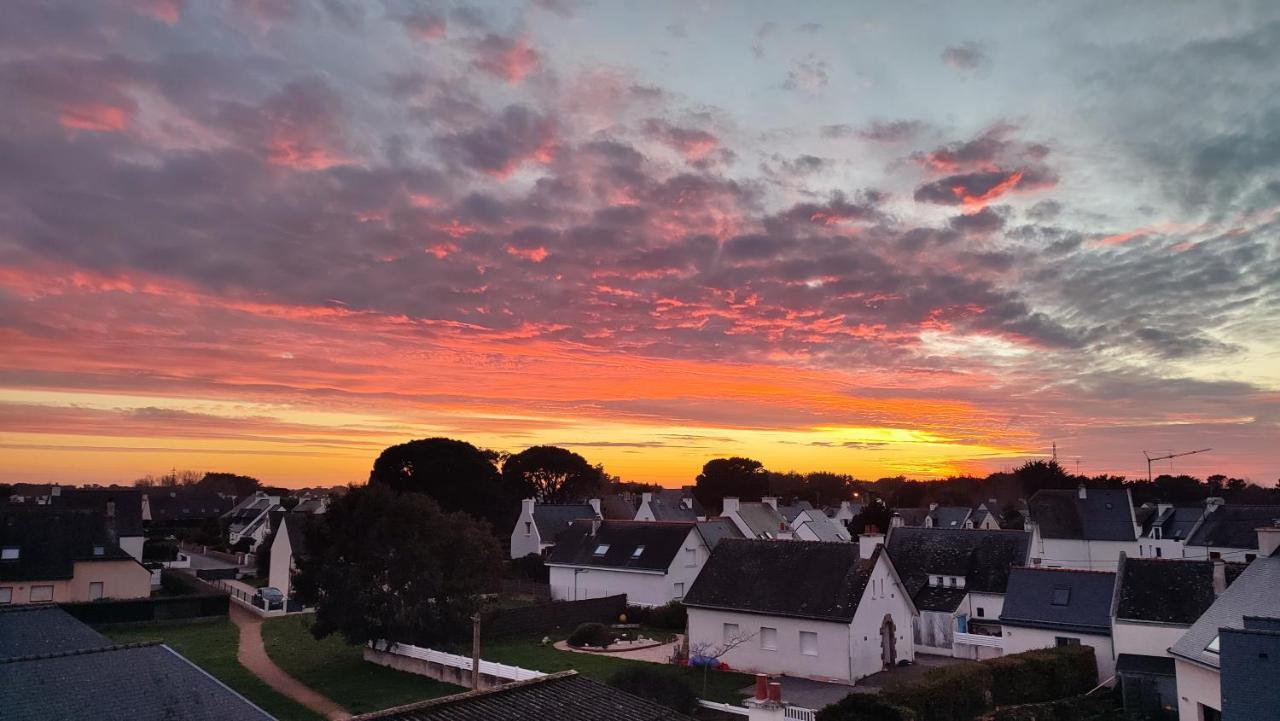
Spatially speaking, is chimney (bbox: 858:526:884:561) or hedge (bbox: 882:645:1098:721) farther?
chimney (bbox: 858:526:884:561)

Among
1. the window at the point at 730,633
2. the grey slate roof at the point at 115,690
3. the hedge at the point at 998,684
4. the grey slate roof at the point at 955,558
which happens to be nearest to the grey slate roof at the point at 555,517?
the grey slate roof at the point at 955,558

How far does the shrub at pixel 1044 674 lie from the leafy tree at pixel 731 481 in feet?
283

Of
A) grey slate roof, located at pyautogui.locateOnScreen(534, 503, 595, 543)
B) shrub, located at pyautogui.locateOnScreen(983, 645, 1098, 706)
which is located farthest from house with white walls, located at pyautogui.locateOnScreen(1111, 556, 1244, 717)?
grey slate roof, located at pyautogui.locateOnScreen(534, 503, 595, 543)

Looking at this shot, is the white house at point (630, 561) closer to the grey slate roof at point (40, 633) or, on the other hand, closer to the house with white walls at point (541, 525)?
the house with white walls at point (541, 525)

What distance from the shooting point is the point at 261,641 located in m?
36.2

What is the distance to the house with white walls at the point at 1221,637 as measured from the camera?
19.4 m

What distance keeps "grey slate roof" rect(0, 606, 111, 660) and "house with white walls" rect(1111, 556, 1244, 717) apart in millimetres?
30484

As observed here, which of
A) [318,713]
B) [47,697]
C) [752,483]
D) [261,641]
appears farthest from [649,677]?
[752,483]

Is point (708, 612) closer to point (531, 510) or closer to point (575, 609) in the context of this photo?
point (575, 609)

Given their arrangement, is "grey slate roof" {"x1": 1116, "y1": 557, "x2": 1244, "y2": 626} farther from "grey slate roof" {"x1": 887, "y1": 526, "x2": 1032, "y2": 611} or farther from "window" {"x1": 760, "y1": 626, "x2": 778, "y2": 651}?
"window" {"x1": 760, "y1": 626, "x2": 778, "y2": 651}

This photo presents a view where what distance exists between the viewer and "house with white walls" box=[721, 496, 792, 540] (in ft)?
208

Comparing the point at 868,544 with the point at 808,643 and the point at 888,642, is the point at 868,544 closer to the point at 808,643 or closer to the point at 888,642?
the point at 888,642

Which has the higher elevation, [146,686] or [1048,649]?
[146,686]

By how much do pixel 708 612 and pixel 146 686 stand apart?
71.2 ft
